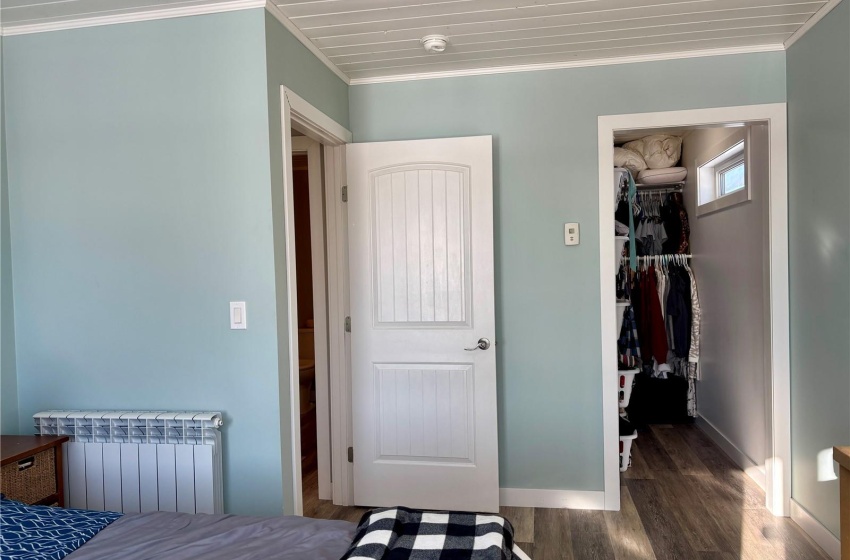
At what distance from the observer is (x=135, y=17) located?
2.34 m

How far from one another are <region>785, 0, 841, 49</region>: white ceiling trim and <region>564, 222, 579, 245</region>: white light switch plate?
1289 mm

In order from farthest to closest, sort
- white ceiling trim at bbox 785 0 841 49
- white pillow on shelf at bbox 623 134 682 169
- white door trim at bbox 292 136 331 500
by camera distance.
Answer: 1. white pillow on shelf at bbox 623 134 682 169
2. white door trim at bbox 292 136 331 500
3. white ceiling trim at bbox 785 0 841 49

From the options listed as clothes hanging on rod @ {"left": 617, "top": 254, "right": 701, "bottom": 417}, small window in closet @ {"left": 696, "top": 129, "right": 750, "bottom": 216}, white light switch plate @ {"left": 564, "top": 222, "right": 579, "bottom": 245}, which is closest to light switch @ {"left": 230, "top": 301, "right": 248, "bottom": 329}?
A: white light switch plate @ {"left": 564, "top": 222, "right": 579, "bottom": 245}

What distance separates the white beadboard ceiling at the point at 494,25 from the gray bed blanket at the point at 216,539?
1.83 m

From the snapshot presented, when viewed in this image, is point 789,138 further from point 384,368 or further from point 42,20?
point 42,20

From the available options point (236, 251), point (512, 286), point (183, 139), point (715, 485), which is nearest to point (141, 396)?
point (236, 251)

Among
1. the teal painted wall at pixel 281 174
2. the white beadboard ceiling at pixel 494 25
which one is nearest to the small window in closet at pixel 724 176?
the white beadboard ceiling at pixel 494 25

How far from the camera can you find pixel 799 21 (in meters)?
2.57

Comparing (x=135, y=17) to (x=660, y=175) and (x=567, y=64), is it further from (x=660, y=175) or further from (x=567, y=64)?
(x=660, y=175)

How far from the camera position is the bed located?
1438 mm

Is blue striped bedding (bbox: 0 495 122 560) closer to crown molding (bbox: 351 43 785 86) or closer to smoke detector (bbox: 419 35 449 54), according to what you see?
smoke detector (bbox: 419 35 449 54)

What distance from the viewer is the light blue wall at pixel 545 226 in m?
3.04

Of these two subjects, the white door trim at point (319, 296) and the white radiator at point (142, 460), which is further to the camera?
the white door trim at point (319, 296)

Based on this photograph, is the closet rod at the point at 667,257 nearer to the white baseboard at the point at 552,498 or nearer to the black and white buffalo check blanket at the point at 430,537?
the white baseboard at the point at 552,498
